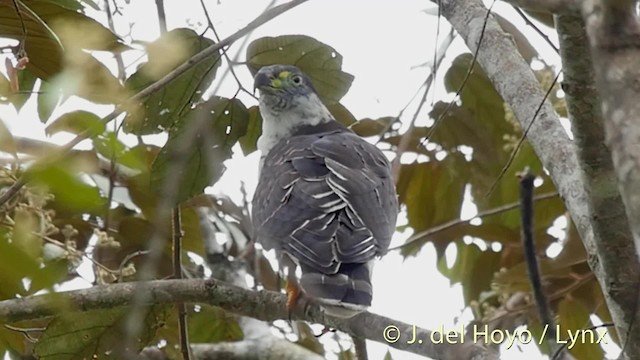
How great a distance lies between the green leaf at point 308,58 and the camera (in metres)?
3.18

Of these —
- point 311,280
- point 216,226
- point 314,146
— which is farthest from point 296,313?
point 216,226

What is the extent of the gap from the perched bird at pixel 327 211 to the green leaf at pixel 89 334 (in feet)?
1.65

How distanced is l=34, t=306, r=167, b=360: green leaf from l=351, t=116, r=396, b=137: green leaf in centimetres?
136

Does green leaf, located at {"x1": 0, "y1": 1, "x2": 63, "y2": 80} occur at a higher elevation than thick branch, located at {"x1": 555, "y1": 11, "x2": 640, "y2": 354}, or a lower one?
higher

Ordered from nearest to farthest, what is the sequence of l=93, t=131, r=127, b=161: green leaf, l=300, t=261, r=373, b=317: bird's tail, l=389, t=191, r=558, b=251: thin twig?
l=93, t=131, r=127, b=161: green leaf
l=300, t=261, r=373, b=317: bird's tail
l=389, t=191, r=558, b=251: thin twig

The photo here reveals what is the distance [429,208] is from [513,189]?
1.22ft

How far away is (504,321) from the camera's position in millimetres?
3746

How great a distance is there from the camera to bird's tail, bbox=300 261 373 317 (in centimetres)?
285

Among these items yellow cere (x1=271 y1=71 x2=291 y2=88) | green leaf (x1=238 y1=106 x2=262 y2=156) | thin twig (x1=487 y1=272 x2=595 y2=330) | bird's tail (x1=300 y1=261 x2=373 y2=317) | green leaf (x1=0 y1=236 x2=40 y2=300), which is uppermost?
yellow cere (x1=271 y1=71 x2=291 y2=88)

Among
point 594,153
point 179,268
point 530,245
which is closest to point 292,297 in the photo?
point 179,268

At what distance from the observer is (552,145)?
244cm

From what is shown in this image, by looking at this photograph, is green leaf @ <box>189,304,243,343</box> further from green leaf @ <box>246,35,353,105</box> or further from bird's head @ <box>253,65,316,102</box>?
green leaf @ <box>246,35,353,105</box>

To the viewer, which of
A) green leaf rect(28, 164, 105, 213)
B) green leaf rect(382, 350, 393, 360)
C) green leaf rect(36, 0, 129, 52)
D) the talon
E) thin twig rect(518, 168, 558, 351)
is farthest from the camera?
green leaf rect(382, 350, 393, 360)

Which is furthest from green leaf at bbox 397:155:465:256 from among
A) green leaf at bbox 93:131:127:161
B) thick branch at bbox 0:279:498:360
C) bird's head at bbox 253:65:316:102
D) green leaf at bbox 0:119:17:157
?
green leaf at bbox 93:131:127:161
